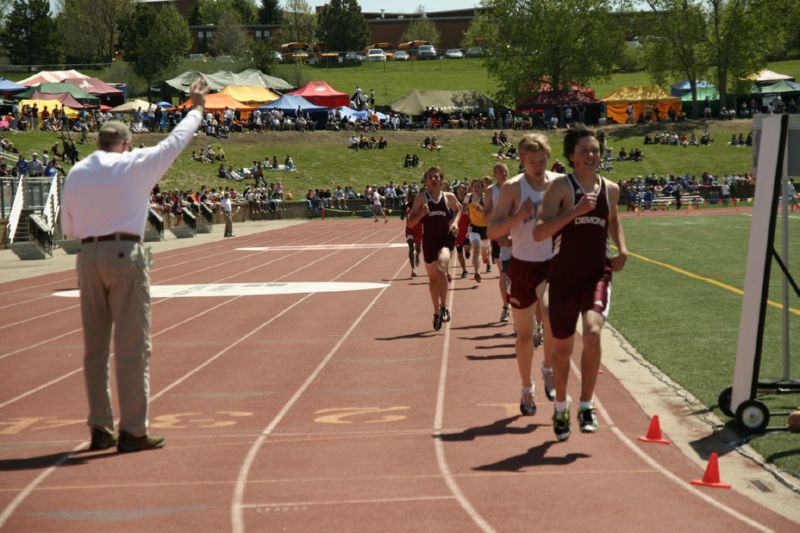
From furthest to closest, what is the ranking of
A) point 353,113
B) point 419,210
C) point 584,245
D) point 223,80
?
1. point 223,80
2. point 353,113
3. point 419,210
4. point 584,245

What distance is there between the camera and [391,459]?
7.78 meters

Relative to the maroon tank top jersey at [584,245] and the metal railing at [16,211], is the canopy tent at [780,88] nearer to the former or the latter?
the metal railing at [16,211]

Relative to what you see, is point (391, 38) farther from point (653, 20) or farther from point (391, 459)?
point (391, 459)

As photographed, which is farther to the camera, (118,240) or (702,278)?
(702,278)

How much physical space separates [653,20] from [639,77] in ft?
80.3

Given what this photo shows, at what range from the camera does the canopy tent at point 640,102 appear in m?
88.6

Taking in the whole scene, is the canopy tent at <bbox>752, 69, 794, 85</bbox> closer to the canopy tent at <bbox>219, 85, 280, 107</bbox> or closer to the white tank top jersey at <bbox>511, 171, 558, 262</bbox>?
the canopy tent at <bbox>219, 85, 280, 107</bbox>

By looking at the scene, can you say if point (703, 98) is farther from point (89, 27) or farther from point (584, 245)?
point (584, 245)

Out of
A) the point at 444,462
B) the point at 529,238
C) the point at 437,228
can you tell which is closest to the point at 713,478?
the point at 444,462

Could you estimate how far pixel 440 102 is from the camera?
8788 centimetres

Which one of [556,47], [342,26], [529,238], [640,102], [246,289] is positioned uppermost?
[342,26]

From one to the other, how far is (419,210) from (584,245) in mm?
6775

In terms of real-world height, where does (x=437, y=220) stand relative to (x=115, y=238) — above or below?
below

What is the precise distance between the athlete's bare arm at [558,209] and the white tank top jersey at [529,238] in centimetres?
107
